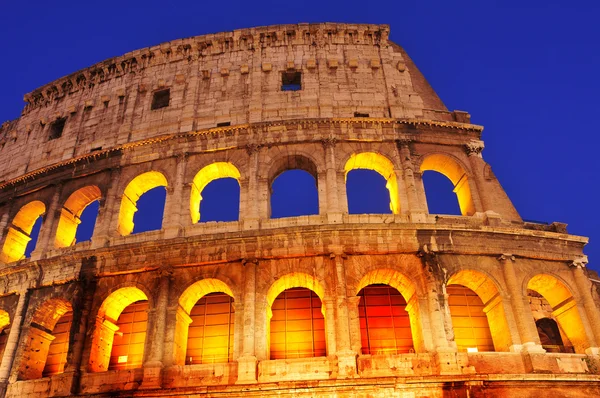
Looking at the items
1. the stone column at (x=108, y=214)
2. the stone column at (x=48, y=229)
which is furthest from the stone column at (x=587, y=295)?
the stone column at (x=48, y=229)

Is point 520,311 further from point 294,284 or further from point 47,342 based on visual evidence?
point 47,342

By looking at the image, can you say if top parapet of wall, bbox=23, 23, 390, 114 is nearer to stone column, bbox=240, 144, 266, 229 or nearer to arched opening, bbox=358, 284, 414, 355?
stone column, bbox=240, 144, 266, 229

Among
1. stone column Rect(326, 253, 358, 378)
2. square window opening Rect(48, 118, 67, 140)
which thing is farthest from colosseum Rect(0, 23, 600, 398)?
square window opening Rect(48, 118, 67, 140)

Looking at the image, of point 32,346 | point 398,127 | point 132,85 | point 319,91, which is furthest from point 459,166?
point 32,346

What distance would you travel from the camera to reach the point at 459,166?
17.0 metres

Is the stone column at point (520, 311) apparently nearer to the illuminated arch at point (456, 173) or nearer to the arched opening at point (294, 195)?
the illuminated arch at point (456, 173)

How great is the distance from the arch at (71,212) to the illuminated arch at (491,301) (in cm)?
1289

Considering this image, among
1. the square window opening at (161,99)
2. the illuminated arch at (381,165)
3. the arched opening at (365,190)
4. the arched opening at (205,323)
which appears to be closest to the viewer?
the arched opening at (205,323)

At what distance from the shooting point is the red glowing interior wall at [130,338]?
14992mm

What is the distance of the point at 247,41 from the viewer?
19.9 meters

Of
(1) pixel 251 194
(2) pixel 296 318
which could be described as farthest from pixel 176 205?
(2) pixel 296 318

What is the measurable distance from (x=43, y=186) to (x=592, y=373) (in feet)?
61.8

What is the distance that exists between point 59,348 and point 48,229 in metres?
4.12

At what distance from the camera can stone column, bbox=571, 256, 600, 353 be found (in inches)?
547
